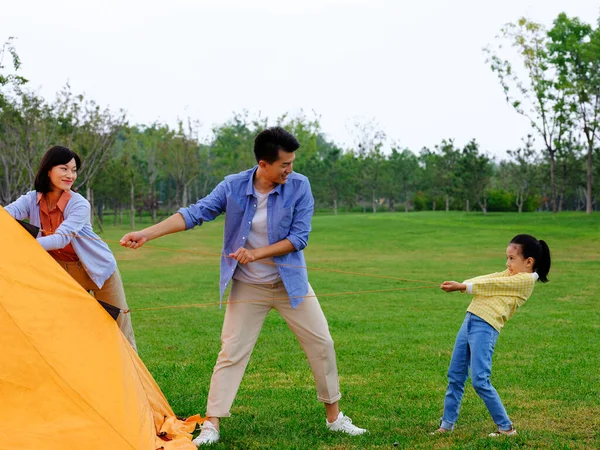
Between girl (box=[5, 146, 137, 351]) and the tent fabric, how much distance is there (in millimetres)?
499

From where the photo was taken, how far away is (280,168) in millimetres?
4984

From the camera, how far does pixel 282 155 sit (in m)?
4.96

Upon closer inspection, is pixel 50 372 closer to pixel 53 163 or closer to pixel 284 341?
pixel 53 163

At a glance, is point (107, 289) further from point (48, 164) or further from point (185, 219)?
point (48, 164)

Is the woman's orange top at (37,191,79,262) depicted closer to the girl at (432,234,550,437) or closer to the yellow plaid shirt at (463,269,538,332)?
the girl at (432,234,550,437)

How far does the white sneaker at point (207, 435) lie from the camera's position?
4.84 meters

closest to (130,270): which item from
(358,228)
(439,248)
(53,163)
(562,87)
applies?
(439,248)

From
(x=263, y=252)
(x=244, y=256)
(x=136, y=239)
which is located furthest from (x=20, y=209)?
(x=263, y=252)

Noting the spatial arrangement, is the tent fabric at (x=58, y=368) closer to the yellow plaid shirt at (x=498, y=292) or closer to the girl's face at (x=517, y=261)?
the yellow plaid shirt at (x=498, y=292)

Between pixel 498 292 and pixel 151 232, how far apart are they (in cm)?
237

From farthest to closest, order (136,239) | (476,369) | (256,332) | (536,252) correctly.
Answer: (256,332)
(536,252)
(476,369)
(136,239)

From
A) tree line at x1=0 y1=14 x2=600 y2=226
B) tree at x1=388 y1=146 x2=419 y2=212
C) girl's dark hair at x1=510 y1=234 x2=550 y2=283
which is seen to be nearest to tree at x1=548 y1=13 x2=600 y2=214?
tree line at x1=0 y1=14 x2=600 y2=226

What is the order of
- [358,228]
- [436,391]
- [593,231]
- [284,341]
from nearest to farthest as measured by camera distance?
[436,391]
[284,341]
[593,231]
[358,228]

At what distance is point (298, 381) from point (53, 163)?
3022mm
